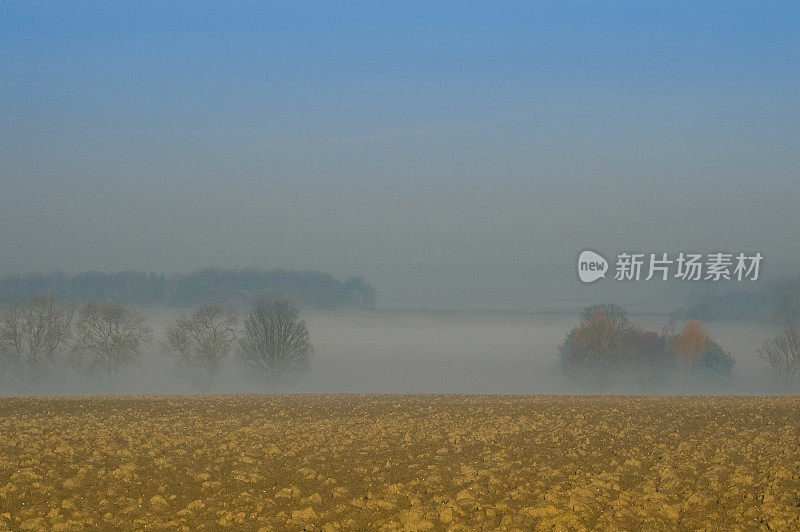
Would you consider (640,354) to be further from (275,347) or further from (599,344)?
(275,347)

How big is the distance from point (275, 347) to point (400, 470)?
141 ft

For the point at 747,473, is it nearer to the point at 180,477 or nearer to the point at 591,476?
the point at 591,476

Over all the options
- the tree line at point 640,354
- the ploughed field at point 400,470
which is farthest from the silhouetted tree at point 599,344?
the ploughed field at point 400,470

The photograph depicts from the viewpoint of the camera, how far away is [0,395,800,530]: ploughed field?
1441 cm

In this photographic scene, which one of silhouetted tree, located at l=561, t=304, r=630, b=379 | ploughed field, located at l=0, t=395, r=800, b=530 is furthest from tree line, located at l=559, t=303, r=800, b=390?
ploughed field, located at l=0, t=395, r=800, b=530

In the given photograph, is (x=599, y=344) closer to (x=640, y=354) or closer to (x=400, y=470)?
(x=640, y=354)

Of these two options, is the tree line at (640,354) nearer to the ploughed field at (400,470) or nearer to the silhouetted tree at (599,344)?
the silhouetted tree at (599,344)

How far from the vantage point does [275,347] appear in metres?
59.4

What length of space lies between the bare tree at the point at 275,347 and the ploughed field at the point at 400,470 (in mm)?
30975

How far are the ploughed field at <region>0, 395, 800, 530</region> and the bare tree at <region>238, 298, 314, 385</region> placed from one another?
30975 mm

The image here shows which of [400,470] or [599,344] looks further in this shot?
[599,344]

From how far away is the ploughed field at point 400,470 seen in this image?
14.4 m

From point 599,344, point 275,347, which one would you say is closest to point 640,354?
point 599,344

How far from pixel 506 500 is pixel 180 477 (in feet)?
22.7
